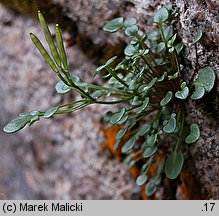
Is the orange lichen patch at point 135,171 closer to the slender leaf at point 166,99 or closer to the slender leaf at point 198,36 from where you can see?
the slender leaf at point 166,99

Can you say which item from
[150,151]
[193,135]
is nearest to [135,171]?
[150,151]

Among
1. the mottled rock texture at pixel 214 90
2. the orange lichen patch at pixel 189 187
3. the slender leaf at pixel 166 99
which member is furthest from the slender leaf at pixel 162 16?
the orange lichen patch at pixel 189 187

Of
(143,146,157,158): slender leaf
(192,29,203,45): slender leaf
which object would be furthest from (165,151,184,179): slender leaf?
(192,29,203,45): slender leaf

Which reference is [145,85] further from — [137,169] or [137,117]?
[137,169]

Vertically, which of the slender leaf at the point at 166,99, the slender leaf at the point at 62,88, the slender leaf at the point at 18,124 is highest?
the slender leaf at the point at 62,88

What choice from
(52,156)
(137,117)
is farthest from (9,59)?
(137,117)
